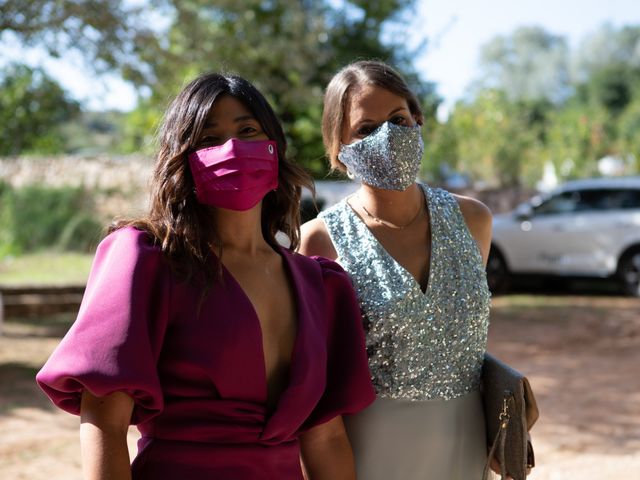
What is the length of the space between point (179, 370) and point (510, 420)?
108cm

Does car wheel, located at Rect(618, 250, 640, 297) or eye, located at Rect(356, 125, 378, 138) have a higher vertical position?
eye, located at Rect(356, 125, 378, 138)

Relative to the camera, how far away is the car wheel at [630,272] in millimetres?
12703

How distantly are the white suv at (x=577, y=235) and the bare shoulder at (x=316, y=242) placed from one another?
35.3 ft

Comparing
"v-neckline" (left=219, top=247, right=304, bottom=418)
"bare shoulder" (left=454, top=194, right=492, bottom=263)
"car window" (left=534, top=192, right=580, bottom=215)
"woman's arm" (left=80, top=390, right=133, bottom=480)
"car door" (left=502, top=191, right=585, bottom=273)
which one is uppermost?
"bare shoulder" (left=454, top=194, right=492, bottom=263)

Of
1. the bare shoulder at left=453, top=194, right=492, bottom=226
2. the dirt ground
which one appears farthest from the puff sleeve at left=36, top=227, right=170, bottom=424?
the dirt ground

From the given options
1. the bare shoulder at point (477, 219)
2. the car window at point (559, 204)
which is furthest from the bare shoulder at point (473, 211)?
the car window at point (559, 204)

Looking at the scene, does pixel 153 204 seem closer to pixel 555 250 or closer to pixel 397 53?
pixel 555 250

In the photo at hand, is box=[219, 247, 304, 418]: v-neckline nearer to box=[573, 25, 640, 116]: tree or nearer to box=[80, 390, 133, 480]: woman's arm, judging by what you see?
box=[80, 390, 133, 480]: woman's arm

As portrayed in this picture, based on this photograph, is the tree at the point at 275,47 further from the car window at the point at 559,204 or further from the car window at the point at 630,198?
the car window at the point at 630,198

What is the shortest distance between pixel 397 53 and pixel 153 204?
13755 mm

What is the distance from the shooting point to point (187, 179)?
6.19 feet

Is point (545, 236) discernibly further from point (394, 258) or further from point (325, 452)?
point (325, 452)

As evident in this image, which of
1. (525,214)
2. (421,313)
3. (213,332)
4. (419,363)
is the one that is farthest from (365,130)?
(525,214)

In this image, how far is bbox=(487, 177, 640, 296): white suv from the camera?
1263cm
